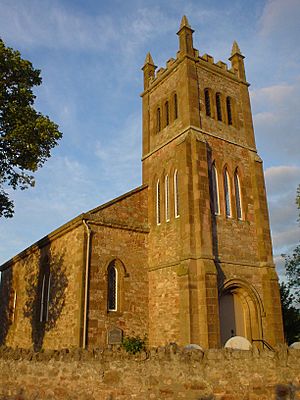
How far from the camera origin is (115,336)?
19000 mm

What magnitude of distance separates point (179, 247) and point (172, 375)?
10610 millimetres

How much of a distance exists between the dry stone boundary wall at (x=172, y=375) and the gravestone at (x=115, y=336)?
28.4 feet

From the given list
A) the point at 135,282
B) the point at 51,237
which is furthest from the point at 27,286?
the point at 135,282

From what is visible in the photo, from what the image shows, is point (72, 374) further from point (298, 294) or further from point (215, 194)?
point (298, 294)

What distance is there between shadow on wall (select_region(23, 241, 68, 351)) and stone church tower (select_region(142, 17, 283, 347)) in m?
4.81

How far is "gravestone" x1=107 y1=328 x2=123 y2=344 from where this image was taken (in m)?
18.8

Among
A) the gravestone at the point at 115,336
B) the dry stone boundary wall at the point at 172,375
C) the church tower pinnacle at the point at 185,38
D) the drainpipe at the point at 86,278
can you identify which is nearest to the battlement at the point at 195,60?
the church tower pinnacle at the point at 185,38

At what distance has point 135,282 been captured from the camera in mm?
21047

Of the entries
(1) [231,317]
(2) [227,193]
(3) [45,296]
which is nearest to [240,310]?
(1) [231,317]

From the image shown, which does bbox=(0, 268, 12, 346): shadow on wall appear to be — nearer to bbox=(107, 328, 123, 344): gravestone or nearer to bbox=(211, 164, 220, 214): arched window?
bbox=(107, 328, 123, 344): gravestone

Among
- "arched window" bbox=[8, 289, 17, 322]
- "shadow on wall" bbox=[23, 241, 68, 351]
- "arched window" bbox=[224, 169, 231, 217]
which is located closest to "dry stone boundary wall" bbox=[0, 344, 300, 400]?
"shadow on wall" bbox=[23, 241, 68, 351]

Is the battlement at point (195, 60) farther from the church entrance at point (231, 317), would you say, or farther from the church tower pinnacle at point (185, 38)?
the church entrance at point (231, 317)

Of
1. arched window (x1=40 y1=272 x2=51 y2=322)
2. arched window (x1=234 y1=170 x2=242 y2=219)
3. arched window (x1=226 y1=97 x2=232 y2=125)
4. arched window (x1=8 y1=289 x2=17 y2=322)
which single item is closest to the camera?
arched window (x1=234 y1=170 x2=242 y2=219)

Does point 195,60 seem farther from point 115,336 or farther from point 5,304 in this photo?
point 5,304
